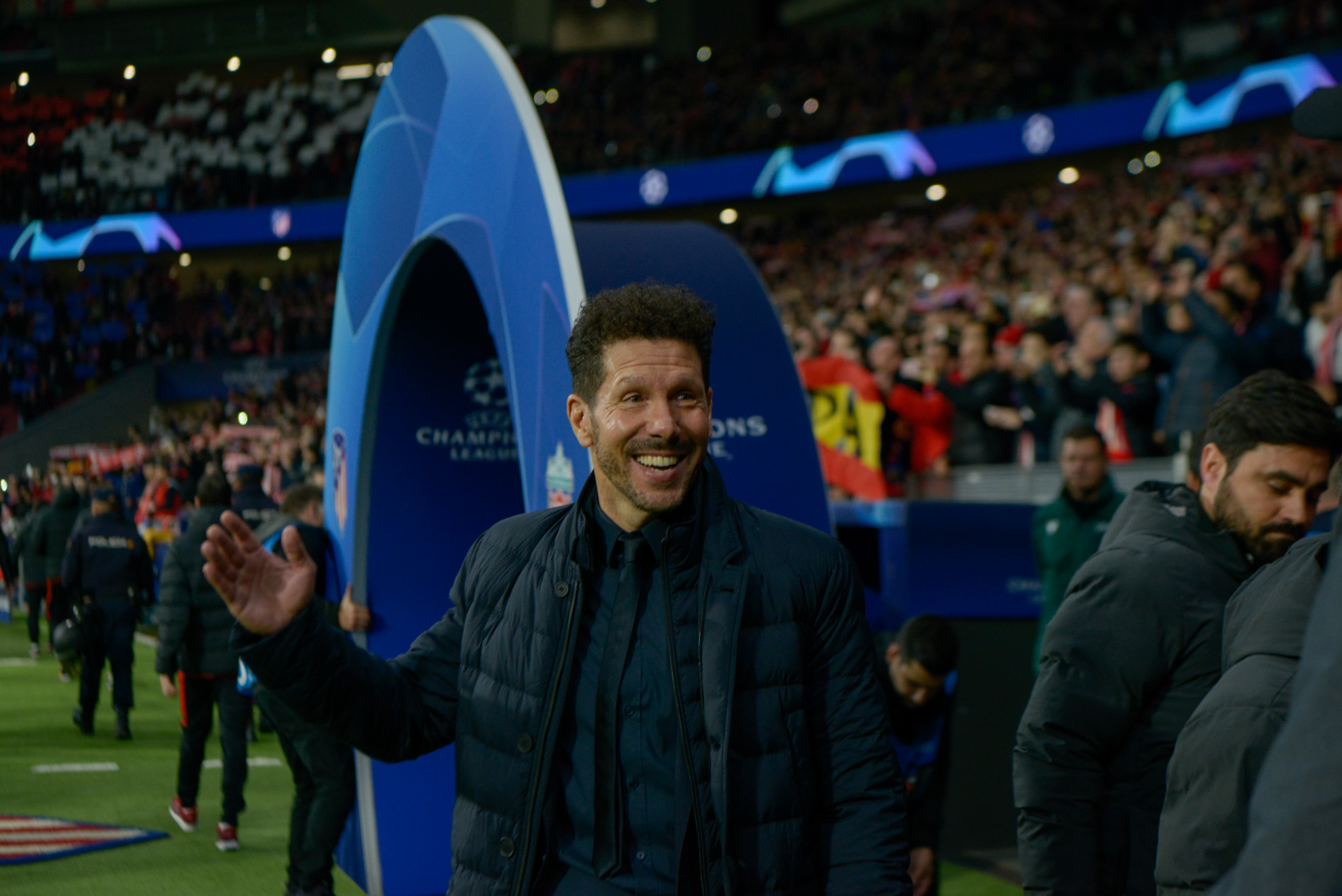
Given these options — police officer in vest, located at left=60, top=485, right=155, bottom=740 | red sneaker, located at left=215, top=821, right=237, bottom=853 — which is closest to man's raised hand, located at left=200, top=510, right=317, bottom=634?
red sneaker, located at left=215, top=821, right=237, bottom=853

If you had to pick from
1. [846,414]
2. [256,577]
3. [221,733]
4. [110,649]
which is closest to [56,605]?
[110,649]

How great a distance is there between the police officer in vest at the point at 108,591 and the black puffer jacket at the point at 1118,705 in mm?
7821

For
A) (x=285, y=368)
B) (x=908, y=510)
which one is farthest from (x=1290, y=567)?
(x=285, y=368)

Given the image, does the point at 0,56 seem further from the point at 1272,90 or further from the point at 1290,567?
the point at 1290,567

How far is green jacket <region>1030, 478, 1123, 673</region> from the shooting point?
5.30 metres

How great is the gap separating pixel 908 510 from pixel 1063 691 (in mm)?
3415

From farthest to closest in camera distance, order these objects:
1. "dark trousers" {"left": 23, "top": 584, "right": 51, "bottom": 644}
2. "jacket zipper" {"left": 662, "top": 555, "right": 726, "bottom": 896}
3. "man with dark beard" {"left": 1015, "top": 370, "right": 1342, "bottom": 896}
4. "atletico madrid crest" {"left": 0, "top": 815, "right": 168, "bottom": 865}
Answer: "dark trousers" {"left": 23, "top": 584, "right": 51, "bottom": 644} → "atletico madrid crest" {"left": 0, "top": 815, "right": 168, "bottom": 865} → "man with dark beard" {"left": 1015, "top": 370, "right": 1342, "bottom": 896} → "jacket zipper" {"left": 662, "top": 555, "right": 726, "bottom": 896}

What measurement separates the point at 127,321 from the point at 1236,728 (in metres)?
21.6

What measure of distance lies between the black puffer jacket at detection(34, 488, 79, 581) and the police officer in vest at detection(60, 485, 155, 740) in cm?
71

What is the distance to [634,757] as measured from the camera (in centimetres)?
195

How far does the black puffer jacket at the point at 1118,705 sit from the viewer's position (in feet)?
8.20

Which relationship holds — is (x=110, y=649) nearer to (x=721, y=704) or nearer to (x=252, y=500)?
(x=252, y=500)

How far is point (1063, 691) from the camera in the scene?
2.54 meters

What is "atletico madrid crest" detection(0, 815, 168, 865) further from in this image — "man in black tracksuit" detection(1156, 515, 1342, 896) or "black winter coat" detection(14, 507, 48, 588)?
"man in black tracksuit" detection(1156, 515, 1342, 896)
